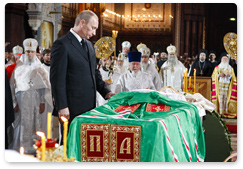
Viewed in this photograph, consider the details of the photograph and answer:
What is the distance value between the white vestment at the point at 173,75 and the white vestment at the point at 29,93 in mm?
2828

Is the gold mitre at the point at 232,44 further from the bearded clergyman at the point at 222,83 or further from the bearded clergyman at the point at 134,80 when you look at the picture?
the bearded clergyman at the point at 222,83

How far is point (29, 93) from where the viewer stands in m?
5.77

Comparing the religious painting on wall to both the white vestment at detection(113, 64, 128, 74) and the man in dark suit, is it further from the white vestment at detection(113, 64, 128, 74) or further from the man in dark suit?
the man in dark suit

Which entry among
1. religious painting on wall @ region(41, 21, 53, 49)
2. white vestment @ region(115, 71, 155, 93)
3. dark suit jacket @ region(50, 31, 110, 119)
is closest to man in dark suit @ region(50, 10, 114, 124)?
dark suit jacket @ region(50, 31, 110, 119)

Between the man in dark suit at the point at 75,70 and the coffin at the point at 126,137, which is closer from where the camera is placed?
the coffin at the point at 126,137

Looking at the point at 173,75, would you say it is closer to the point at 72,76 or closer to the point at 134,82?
the point at 134,82

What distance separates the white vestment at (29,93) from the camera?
560 centimetres

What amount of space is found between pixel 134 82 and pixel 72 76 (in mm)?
1905

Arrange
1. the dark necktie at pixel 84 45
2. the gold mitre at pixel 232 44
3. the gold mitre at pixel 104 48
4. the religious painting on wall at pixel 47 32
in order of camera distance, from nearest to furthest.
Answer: the dark necktie at pixel 84 45, the gold mitre at pixel 232 44, the gold mitre at pixel 104 48, the religious painting on wall at pixel 47 32

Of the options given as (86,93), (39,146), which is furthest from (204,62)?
(39,146)

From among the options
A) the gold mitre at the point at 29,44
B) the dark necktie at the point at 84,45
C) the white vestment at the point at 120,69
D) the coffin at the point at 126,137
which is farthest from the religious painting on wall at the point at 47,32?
the coffin at the point at 126,137

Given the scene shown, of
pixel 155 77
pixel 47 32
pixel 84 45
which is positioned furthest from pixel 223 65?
pixel 84 45

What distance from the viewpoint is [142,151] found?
3.48 meters

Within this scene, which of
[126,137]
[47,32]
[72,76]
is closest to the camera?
[126,137]
